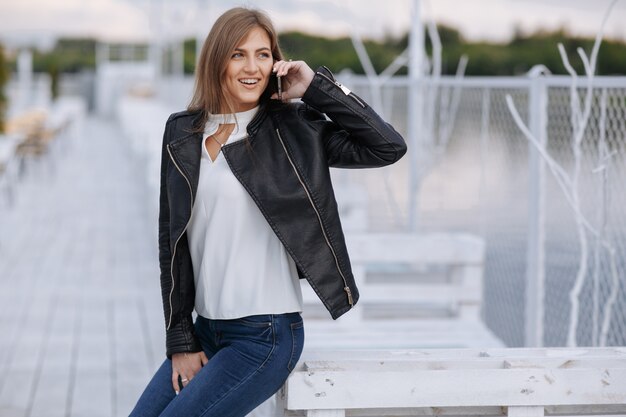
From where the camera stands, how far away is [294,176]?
240 centimetres

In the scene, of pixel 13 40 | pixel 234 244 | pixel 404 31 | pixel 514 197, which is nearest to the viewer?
pixel 234 244

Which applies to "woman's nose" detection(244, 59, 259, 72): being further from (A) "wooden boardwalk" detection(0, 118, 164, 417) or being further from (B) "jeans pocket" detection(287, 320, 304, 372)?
(A) "wooden boardwalk" detection(0, 118, 164, 417)

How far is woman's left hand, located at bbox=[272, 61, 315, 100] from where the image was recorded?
2459 mm

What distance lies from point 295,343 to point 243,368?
0.14 metres

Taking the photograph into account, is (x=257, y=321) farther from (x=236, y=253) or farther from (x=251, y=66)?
(x=251, y=66)

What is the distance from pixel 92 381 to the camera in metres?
4.82

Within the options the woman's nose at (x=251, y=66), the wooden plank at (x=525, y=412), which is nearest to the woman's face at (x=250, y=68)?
the woman's nose at (x=251, y=66)

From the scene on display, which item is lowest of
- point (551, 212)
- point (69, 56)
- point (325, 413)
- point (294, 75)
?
point (69, 56)

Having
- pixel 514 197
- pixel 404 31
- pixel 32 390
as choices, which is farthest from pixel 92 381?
pixel 404 31

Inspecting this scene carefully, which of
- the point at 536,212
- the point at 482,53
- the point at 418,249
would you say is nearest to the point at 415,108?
the point at 418,249

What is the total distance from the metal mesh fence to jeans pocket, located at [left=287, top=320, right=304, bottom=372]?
4.33 ft

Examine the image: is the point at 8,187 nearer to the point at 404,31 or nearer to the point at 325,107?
the point at 325,107

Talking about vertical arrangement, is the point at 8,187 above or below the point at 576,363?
below

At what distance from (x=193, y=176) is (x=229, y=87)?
0.24 metres
